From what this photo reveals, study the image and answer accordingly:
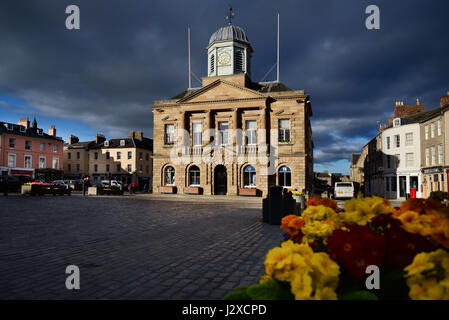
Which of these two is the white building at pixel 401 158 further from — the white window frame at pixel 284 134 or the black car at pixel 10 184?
the black car at pixel 10 184

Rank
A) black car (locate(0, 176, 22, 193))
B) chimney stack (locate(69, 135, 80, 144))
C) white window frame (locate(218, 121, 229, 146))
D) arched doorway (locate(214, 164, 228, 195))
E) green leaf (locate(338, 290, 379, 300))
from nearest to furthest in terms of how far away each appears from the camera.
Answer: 1. green leaf (locate(338, 290, 379, 300))
2. black car (locate(0, 176, 22, 193))
3. arched doorway (locate(214, 164, 228, 195))
4. white window frame (locate(218, 121, 229, 146))
5. chimney stack (locate(69, 135, 80, 144))

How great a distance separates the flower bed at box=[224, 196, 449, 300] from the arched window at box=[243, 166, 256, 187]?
93.8ft

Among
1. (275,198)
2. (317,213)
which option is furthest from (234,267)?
(275,198)

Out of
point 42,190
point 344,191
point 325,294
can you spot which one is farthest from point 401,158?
point 325,294

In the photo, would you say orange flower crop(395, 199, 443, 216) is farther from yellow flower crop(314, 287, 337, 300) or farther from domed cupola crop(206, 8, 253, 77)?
domed cupola crop(206, 8, 253, 77)

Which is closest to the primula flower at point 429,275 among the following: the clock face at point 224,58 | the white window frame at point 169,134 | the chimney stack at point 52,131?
the white window frame at point 169,134

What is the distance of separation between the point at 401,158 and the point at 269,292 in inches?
1699

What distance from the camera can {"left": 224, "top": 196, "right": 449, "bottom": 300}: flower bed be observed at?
54.2 inches

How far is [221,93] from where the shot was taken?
→ 3173 cm

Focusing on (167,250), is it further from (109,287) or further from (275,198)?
(275,198)

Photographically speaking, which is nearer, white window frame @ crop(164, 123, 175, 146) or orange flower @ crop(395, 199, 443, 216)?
orange flower @ crop(395, 199, 443, 216)

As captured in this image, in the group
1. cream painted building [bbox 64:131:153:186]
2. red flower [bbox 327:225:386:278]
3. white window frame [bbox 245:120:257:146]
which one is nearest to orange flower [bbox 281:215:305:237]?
red flower [bbox 327:225:386:278]

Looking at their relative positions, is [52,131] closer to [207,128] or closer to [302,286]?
[207,128]

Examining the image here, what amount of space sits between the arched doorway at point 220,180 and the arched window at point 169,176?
214 inches
